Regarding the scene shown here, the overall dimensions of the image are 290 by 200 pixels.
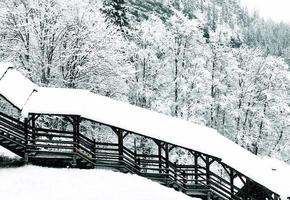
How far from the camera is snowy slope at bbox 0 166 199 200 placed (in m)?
19.6

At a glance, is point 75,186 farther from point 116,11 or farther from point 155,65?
point 116,11

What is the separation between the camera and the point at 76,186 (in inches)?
807

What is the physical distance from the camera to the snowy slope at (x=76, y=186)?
772 inches

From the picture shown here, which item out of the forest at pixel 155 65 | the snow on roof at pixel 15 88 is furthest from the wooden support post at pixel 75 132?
the forest at pixel 155 65

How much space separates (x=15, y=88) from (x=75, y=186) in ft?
18.5

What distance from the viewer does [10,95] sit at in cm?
2158

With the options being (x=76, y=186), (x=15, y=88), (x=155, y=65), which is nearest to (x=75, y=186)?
(x=76, y=186)

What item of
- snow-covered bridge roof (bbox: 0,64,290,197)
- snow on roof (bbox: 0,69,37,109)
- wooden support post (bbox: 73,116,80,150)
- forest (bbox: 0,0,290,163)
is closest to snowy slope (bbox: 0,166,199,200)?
wooden support post (bbox: 73,116,80,150)

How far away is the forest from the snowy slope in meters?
10.4

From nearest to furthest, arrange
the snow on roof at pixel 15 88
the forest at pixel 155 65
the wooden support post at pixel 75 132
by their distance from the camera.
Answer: the snow on roof at pixel 15 88 → the wooden support post at pixel 75 132 → the forest at pixel 155 65

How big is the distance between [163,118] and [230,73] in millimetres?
16616

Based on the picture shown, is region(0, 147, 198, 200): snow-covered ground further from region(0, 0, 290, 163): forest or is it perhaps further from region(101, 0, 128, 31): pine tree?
region(101, 0, 128, 31): pine tree

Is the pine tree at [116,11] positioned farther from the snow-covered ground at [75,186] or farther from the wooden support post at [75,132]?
the snow-covered ground at [75,186]

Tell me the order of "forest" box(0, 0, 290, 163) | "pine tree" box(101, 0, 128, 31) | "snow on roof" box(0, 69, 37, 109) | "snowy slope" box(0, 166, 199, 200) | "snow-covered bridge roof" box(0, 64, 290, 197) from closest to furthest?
1. "snowy slope" box(0, 166, 199, 200)
2. "snow on roof" box(0, 69, 37, 109)
3. "snow-covered bridge roof" box(0, 64, 290, 197)
4. "forest" box(0, 0, 290, 163)
5. "pine tree" box(101, 0, 128, 31)
